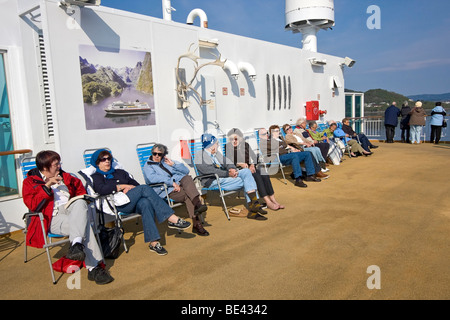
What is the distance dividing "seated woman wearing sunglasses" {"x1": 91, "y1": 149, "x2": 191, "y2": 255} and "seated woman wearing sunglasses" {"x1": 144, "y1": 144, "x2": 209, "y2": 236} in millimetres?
285

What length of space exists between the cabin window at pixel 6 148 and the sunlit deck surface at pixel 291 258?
70cm

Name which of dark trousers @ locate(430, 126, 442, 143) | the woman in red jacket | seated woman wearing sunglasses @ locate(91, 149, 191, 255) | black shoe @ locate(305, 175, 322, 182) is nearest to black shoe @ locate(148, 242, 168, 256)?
seated woman wearing sunglasses @ locate(91, 149, 191, 255)

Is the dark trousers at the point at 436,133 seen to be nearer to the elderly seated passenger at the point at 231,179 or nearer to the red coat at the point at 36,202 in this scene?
the elderly seated passenger at the point at 231,179

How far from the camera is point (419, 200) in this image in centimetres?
491

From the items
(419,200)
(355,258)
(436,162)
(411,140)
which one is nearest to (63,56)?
(355,258)

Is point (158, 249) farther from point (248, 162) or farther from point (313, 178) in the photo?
point (313, 178)

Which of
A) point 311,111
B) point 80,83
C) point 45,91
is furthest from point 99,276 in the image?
point 311,111

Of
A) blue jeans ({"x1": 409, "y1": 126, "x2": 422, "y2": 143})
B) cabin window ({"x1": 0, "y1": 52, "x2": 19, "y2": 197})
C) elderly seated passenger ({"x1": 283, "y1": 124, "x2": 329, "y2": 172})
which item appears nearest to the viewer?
cabin window ({"x1": 0, "y1": 52, "x2": 19, "y2": 197})

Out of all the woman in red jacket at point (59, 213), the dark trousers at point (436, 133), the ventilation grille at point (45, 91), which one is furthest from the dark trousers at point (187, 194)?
the dark trousers at point (436, 133)

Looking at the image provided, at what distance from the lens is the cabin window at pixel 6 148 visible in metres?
4.27

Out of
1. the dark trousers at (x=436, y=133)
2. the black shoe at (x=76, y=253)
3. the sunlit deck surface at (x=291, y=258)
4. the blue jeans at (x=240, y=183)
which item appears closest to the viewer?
the sunlit deck surface at (x=291, y=258)

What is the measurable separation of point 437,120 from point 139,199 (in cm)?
1059

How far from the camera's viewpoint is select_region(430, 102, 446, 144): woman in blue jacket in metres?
10.9

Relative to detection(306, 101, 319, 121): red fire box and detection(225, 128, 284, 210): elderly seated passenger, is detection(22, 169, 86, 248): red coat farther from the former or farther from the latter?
detection(306, 101, 319, 121): red fire box
